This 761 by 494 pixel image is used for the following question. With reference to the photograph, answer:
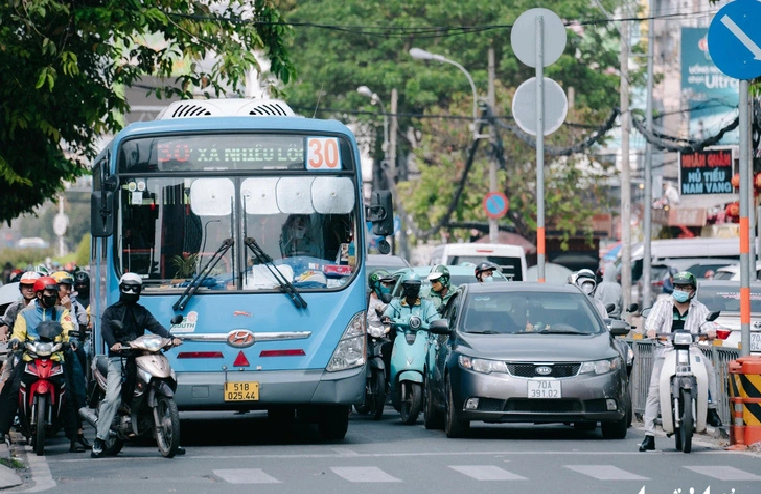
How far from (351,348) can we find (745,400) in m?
3.53

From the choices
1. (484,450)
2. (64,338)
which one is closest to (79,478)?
(64,338)

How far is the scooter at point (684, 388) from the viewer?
14062mm

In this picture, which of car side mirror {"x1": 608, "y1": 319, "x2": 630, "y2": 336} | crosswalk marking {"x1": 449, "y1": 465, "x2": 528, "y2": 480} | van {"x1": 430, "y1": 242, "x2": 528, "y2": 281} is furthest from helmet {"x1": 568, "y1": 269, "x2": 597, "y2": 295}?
van {"x1": 430, "y1": 242, "x2": 528, "y2": 281}

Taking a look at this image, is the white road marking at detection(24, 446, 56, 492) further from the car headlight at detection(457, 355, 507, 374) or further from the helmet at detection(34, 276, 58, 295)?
the car headlight at detection(457, 355, 507, 374)

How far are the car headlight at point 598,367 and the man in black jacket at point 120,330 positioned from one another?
3.72 m

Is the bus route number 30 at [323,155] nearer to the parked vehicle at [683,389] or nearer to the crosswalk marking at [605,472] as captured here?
the parked vehicle at [683,389]

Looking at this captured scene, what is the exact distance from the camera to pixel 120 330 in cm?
1393

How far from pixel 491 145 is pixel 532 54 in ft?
88.8

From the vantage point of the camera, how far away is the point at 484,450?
14258 millimetres

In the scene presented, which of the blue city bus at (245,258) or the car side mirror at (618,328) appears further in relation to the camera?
the car side mirror at (618,328)

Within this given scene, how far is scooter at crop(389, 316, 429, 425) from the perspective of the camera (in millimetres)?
17547

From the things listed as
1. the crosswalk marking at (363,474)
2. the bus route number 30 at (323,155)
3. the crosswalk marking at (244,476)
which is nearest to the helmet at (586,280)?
the bus route number 30 at (323,155)

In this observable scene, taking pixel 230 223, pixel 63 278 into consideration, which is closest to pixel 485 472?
pixel 230 223

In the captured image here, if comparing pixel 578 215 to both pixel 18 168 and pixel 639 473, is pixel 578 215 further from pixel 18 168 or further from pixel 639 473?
pixel 639 473
